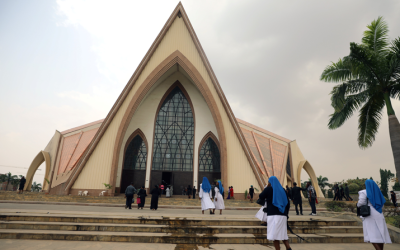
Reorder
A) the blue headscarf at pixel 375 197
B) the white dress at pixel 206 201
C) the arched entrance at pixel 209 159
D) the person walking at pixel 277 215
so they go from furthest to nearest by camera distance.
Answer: the arched entrance at pixel 209 159, the white dress at pixel 206 201, the blue headscarf at pixel 375 197, the person walking at pixel 277 215

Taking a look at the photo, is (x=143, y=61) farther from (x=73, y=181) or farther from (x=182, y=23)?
(x=73, y=181)

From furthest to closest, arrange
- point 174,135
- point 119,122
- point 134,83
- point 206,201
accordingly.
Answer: point 174,135
point 134,83
point 119,122
point 206,201

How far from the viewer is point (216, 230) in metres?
5.86

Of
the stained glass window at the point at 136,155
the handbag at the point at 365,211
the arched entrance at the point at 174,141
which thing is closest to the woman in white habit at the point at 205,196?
the handbag at the point at 365,211

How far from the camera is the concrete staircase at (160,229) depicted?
17.2ft

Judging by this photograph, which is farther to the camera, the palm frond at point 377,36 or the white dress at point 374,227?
the palm frond at point 377,36

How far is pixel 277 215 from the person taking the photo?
163 inches

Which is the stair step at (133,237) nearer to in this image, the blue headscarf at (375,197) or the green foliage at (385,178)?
the blue headscarf at (375,197)

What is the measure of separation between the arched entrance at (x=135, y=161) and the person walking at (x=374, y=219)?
17248 millimetres

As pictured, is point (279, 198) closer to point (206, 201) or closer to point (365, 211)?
point (365, 211)

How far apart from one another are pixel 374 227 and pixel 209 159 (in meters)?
16.2

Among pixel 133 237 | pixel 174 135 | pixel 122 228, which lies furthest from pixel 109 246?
pixel 174 135

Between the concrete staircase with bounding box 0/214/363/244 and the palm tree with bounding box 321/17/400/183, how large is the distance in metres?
5.47

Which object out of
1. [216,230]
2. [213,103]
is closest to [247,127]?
[213,103]
